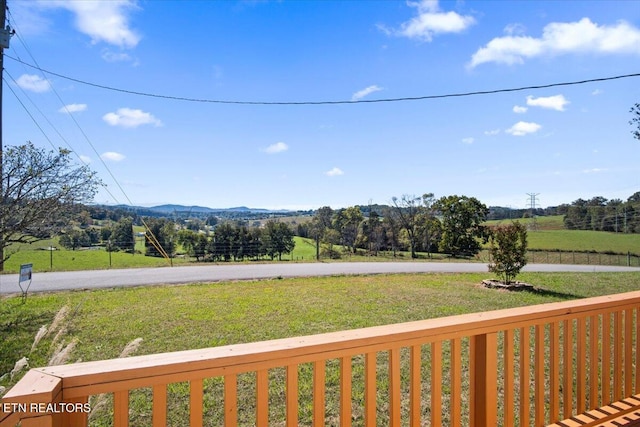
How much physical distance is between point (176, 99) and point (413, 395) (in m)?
11.1

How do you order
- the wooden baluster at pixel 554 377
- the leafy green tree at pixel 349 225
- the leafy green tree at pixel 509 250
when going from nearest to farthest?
the wooden baluster at pixel 554 377, the leafy green tree at pixel 509 250, the leafy green tree at pixel 349 225

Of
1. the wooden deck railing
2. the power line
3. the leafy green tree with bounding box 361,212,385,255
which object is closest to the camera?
the wooden deck railing

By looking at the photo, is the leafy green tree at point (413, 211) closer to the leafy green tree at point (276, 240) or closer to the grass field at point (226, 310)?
the leafy green tree at point (276, 240)

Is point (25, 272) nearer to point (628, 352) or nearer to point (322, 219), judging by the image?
point (628, 352)

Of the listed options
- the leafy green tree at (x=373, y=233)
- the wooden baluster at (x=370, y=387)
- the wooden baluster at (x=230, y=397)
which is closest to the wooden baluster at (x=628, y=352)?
the wooden baluster at (x=370, y=387)

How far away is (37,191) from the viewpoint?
19.9 ft

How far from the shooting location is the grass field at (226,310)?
4805mm

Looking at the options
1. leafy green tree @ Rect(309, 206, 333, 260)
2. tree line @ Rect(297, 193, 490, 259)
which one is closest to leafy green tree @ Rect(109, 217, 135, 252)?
tree line @ Rect(297, 193, 490, 259)

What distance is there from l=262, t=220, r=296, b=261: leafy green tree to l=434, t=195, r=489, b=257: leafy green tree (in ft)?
41.8

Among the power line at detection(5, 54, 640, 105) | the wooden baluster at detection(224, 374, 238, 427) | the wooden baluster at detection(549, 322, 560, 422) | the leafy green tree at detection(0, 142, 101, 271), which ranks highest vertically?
the power line at detection(5, 54, 640, 105)

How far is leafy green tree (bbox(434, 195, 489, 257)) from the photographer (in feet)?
94.3

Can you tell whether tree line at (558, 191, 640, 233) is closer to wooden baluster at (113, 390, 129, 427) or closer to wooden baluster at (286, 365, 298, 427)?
wooden baluster at (286, 365, 298, 427)

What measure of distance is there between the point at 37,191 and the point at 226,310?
3844mm

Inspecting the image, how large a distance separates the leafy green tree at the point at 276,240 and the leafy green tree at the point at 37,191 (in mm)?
17444
